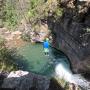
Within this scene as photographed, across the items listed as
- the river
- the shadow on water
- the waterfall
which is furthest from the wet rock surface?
the shadow on water

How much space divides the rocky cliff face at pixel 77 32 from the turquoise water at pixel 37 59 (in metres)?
1.91

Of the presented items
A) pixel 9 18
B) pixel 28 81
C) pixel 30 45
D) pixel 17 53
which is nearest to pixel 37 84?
pixel 28 81

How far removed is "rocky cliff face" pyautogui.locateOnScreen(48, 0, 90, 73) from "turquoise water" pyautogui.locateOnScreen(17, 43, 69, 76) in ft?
6.25

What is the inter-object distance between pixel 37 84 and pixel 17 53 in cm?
708

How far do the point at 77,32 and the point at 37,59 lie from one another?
6.44 metres

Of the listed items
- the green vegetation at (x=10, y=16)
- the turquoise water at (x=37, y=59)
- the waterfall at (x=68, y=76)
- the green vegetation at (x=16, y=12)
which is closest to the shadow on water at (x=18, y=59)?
the turquoise water at (x=37, y=59)

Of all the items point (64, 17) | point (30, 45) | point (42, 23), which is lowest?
point (30, 45)

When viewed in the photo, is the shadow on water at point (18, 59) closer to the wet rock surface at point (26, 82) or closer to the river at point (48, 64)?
the river at point (48, 64)

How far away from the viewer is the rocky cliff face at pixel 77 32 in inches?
525

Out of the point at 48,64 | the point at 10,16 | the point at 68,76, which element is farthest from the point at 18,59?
the point at 10,16

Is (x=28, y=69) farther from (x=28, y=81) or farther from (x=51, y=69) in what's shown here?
(x=28, y=81)

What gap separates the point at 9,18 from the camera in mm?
29453

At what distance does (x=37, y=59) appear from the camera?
20.2 metres

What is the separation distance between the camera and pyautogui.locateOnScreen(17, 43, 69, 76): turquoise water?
1827cm
